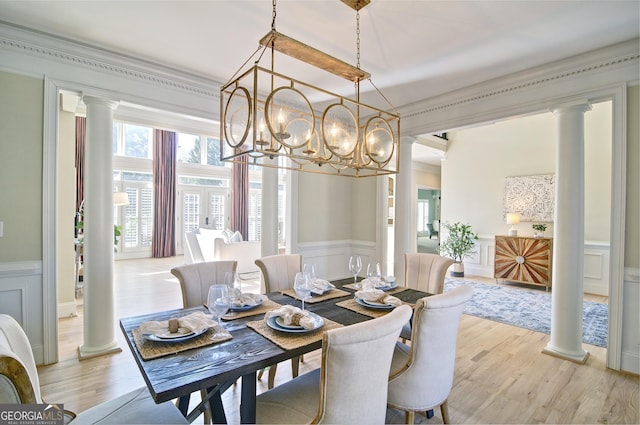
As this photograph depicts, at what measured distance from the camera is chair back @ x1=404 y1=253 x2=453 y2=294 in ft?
9.29

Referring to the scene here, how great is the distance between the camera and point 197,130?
5.04m

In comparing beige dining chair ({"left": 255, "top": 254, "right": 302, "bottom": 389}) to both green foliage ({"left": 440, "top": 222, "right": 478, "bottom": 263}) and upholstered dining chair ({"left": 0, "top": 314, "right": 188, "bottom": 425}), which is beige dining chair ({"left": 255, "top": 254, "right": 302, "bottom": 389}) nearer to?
upholstered dining chair ({"left": 0, "top": 314, "right": 188, "bottom": 425})

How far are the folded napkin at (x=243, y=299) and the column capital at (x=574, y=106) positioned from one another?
10.5 ft

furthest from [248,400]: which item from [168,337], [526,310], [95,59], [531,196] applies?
[531,196]

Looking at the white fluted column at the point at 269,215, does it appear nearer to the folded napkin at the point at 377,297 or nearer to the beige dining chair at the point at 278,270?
the beige dining chair at the point at 278,270

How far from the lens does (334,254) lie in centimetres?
469

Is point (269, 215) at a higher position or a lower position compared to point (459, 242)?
higher

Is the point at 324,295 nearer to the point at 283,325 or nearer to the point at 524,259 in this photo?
the point at 283,325

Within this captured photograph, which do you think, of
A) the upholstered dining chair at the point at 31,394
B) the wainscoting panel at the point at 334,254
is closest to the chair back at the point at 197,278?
the upholstered dining chair at the point at 31,394

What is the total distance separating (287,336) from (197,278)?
106 cm

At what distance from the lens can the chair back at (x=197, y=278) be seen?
7.41 ft

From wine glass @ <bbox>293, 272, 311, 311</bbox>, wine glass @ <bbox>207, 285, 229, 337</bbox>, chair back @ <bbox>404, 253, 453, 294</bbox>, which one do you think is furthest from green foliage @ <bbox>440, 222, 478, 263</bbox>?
wine glass @ <bbox>207, 285, 229, 337</bbox>

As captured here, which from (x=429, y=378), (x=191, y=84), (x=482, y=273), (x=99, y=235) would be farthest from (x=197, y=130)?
(x=482, y=273)

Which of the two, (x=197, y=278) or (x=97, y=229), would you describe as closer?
(x=197, y=278)
